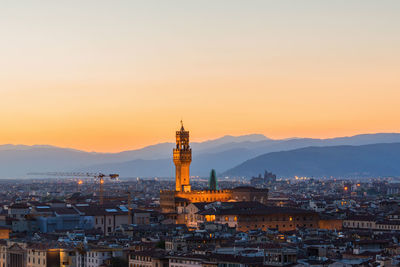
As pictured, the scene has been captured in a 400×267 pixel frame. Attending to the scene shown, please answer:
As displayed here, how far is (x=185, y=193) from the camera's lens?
5591 inches

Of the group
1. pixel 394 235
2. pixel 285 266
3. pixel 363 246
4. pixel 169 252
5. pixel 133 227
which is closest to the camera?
pixel 285 266

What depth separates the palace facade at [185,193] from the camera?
140500 mm

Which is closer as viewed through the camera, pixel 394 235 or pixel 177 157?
pixel 394 235

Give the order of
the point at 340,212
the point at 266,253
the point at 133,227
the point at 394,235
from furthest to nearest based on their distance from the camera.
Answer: the point at 340,212, the point at 133,227, the point at 394,235, the point at 266,253

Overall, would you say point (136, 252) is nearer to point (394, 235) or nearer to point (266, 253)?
point (266, 253)

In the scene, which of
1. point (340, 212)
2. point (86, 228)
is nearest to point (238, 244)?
point (86, 228)

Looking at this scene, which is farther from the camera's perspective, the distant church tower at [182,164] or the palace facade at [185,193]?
the distant church tower at [182,164]

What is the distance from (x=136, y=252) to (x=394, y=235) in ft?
92.0

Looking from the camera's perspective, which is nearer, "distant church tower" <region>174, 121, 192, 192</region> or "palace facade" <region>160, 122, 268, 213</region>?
"palace facade" <region>160, 122, 268, 213</region>

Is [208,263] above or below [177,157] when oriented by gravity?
below

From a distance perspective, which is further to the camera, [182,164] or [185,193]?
[182,164]

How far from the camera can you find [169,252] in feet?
246

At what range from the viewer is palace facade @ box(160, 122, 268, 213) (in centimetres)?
14050

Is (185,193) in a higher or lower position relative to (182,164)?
lower
